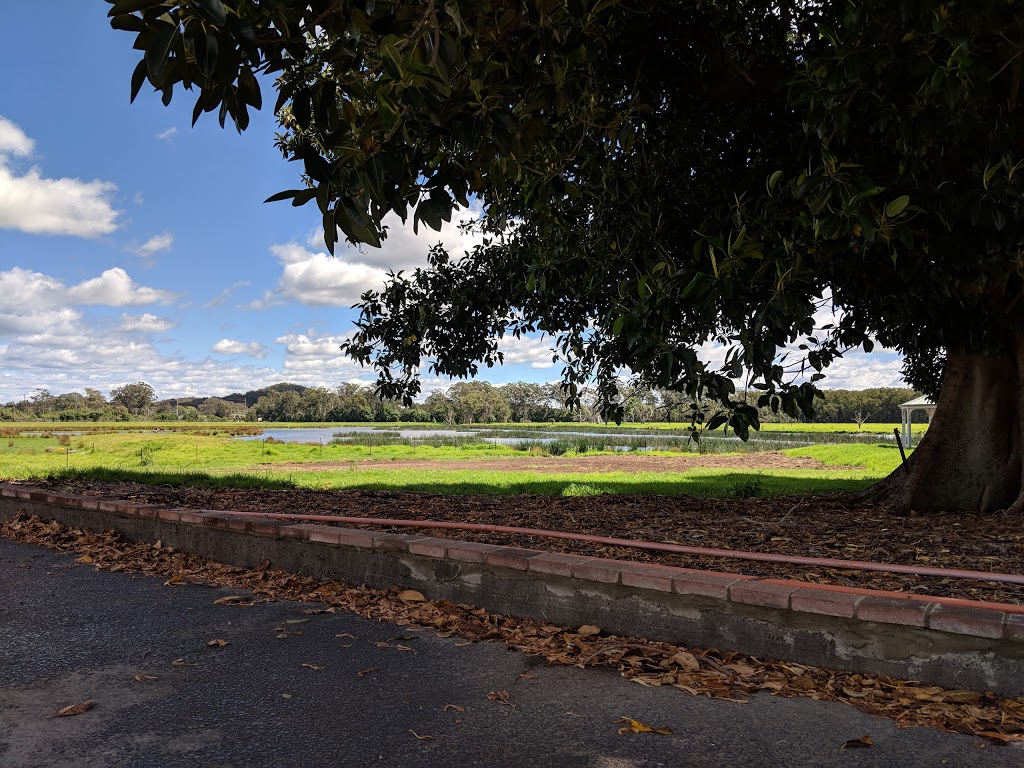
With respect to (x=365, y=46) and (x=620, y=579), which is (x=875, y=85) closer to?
(x=365, y=46)

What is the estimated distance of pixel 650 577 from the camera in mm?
4125

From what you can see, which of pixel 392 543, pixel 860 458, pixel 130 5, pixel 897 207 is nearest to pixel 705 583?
pixel 392 543

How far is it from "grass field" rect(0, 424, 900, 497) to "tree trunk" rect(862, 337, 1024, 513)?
2912mm

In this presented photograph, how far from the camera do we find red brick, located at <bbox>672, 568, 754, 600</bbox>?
12.9ft

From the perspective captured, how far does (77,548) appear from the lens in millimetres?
7145

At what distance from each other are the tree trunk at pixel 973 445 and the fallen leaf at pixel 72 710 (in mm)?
7971

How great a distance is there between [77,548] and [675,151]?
283 inches

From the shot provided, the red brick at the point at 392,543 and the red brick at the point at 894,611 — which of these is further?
the red brick at the point at 392,543

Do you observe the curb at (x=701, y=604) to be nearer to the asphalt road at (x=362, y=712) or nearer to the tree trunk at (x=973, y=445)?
the asphalt road at (x=362, y=712)

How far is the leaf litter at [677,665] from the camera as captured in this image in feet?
10.4

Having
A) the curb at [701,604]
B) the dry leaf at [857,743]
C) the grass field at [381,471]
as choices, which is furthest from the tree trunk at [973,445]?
the dry leaf at [857,743]

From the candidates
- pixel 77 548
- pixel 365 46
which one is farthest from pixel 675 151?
pixel 77 548

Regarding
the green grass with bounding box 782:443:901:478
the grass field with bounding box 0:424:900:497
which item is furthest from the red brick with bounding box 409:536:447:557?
the green grass with bounding box 782:443:901:478

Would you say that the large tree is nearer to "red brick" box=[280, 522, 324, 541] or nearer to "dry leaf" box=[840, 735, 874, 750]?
"dry leaf" box=[840, 735, 874, 750]
